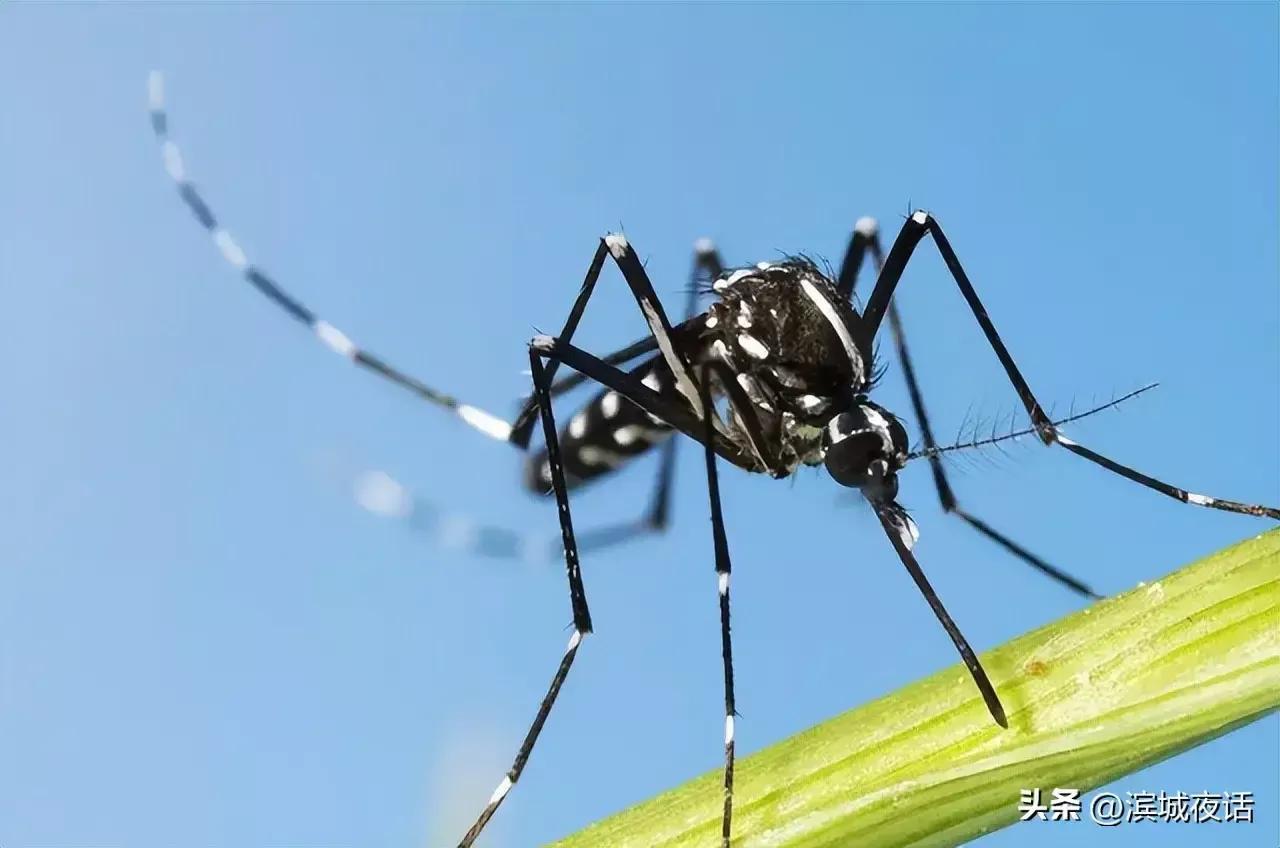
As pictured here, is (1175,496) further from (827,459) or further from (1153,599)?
(1153,599)

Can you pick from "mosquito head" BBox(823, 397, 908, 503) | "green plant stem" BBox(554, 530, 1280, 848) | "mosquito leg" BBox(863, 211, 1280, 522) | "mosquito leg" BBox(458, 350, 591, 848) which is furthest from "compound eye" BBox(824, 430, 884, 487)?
"green plant stem" BBox(554, 530, 1280, 848)

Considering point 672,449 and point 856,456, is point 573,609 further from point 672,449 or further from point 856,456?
point 672,449

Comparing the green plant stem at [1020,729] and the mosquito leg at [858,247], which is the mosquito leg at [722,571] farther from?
the mosquito leg at [858,247]

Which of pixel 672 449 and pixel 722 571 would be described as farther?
pixel 672 449

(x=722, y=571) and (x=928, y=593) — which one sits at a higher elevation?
(x=722, y=571)

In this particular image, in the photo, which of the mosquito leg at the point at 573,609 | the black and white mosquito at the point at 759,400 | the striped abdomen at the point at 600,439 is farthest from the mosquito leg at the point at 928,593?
the striped abdomen at the point at 600,439

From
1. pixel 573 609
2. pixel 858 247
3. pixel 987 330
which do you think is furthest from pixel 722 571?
pixel 858 247

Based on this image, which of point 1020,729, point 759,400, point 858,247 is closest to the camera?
point 1020,729
